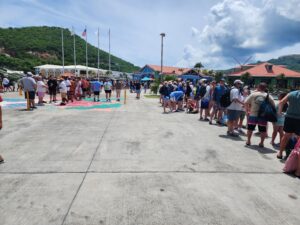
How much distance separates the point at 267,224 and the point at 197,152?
10.7ft

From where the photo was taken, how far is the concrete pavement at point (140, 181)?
357cm

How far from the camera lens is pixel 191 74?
6988cm

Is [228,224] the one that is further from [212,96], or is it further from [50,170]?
[212,96]

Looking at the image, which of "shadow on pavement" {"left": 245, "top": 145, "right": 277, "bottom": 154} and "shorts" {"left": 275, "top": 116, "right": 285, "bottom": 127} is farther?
"shorts" {"left": 275, "top": 116, "right": 285, "bottom": 127}

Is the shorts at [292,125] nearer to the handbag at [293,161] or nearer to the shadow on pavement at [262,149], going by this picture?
the handbag at [293,161]

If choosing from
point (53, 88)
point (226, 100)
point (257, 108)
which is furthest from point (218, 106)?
point (53, 88)

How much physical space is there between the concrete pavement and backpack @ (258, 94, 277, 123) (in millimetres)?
885

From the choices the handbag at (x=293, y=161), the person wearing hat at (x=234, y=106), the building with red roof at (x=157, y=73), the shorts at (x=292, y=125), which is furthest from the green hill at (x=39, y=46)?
the handbag at (x=293, y=161)

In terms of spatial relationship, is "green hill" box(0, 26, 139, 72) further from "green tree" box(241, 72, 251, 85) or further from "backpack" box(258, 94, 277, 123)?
"backpack" box(258, 94, 277, 123)

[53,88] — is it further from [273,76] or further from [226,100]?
[273,76]

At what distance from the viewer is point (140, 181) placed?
4668mm

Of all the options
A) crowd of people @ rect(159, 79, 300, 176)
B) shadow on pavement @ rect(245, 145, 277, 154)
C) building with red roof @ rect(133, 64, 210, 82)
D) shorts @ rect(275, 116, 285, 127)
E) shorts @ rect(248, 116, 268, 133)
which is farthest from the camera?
building with red roof @ rect(133, 64, 210, 82)

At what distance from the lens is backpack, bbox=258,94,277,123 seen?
275 inches

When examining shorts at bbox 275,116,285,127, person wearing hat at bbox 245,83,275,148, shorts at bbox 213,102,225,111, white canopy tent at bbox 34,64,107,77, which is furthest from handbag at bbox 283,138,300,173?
white canopy tent at bbox 34,64,107,77
